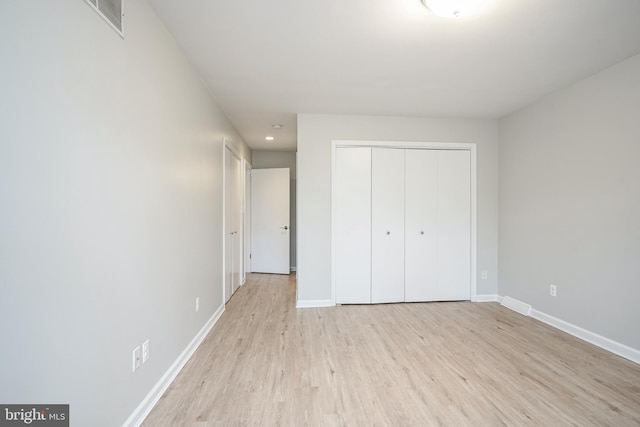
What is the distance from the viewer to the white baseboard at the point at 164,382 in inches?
61.2

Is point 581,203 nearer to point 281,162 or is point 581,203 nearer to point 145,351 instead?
point 145,351

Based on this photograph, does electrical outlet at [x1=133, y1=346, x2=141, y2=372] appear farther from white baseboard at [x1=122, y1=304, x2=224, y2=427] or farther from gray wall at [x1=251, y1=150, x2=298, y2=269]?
gray wall at [x1=251, y1=150, x2=298, y2=269]

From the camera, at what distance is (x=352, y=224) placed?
12.1ft

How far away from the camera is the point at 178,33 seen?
199 centimetres

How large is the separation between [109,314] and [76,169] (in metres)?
0.68

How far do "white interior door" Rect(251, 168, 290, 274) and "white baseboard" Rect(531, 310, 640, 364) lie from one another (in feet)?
12.8

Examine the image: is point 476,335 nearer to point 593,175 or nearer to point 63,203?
point 593,175

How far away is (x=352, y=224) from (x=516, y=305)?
223 centimetres

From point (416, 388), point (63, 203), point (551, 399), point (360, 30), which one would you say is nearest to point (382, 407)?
point (416, 388)

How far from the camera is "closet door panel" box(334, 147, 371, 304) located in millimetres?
3672

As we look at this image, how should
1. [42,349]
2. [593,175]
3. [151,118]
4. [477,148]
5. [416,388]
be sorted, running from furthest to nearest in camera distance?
[477,148] → [593,175] → [416,388] → [151,118] → [42,349]

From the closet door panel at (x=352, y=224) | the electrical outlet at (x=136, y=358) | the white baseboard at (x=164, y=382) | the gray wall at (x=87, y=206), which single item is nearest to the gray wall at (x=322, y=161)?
the closet door panel at (x=352, y=224)

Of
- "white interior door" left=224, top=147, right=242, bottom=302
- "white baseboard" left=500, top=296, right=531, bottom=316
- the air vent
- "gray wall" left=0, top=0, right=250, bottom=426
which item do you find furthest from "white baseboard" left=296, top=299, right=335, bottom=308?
the air vent

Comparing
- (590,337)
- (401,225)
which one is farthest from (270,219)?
(590,337)
